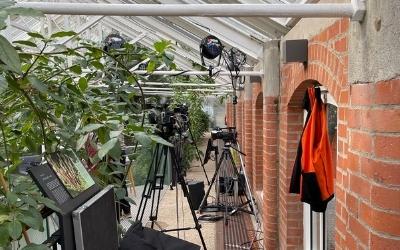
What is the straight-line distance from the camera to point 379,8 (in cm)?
136

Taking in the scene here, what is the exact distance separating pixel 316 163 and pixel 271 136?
1460 mm

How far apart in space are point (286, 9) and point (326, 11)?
13 cm

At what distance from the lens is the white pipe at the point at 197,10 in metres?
1.34

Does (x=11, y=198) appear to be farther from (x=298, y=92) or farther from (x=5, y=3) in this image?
(x=298, y=92)

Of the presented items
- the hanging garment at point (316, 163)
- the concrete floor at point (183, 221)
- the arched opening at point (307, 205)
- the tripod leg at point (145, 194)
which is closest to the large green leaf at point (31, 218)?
the hanging garment at point (316, 163)

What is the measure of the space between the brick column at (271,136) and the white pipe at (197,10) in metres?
2.44

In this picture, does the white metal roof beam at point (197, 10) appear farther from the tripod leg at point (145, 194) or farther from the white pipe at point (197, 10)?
the tripod leg at point (145, 194)

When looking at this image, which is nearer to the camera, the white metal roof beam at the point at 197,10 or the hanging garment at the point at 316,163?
the white metal roof beam at the point at 197,10

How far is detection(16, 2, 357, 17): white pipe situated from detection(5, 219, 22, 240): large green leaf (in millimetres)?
666

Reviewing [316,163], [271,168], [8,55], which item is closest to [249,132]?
[271,168]

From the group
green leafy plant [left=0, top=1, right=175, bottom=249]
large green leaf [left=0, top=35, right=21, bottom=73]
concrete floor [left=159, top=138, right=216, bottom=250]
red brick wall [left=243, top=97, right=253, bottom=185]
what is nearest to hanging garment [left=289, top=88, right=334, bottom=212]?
green leafy plant [left=0, top=1, right=175, bottom=249]

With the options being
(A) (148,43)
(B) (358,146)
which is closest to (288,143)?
(B) (358,146)

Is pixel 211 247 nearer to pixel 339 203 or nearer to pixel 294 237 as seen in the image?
pixel 294 237

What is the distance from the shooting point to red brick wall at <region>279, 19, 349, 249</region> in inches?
76.8
